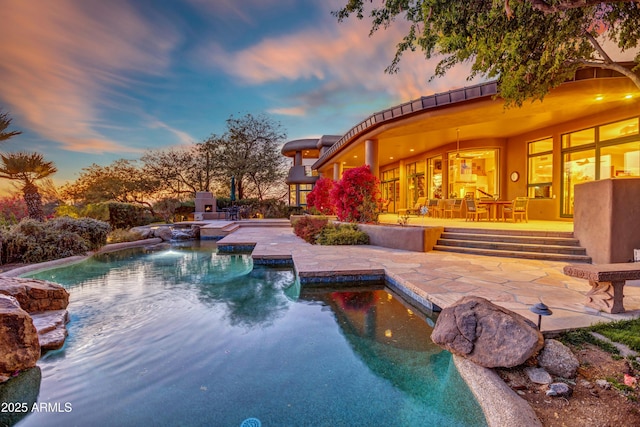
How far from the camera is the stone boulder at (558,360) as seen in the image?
7.17 ft

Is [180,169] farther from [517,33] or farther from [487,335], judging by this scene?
[487,335]

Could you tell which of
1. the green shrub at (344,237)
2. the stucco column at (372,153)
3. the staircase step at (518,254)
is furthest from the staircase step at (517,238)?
the stucco column at (372,153)

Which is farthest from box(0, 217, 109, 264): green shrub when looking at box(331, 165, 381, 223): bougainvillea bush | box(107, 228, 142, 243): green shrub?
box(331, 165, 381, 223): bougainvillea bush

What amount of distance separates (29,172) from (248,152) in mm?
14163

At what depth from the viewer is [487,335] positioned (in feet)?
8.02

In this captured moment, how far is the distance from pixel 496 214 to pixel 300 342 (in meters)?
10.1

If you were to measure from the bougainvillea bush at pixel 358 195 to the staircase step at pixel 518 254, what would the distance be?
2.67 meters

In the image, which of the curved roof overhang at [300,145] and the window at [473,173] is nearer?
the window at [473,173]

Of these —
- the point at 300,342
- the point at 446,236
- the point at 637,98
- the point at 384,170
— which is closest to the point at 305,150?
the point at 384,170

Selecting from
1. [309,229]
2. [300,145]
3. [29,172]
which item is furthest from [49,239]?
[300,145]

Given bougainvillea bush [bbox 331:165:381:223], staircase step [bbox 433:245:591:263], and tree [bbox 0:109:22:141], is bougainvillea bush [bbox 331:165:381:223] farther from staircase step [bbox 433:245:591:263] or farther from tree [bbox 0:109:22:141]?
tree [bbox 0:109:22:141]

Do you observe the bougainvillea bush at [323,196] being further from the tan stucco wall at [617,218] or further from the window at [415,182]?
the tan stucco wall at [617,218]

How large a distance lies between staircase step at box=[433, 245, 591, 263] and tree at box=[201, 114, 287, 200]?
17578mm

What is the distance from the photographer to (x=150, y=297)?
489 cm
